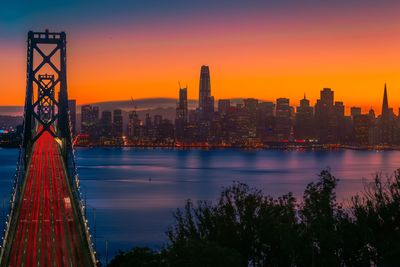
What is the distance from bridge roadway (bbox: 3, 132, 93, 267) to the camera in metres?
20.6

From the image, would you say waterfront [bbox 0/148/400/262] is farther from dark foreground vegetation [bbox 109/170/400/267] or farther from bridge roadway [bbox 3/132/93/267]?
dark foreground vegetation [bbox 109/170/400/267]

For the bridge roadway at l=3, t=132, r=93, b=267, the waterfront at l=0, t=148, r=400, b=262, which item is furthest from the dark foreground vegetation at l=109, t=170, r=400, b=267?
the waterfront at l=0, t=148, r=400, b=262

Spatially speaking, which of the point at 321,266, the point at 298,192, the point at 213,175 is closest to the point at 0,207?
the point at 298,192

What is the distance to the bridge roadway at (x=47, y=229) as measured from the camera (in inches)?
810

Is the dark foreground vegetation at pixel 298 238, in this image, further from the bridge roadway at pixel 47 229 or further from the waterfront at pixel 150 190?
the waterfront at pixel 150 190

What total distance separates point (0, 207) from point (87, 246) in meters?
19.7

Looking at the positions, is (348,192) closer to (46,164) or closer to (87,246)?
(46,164)

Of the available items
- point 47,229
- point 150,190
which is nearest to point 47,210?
point 47,229

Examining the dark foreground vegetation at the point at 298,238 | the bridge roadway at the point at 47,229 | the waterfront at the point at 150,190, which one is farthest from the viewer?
the waterfront at the point at 150,190

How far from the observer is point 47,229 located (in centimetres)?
2566

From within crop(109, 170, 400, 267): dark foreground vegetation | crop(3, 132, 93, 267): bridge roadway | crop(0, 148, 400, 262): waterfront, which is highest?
crop(109, 170, 400, 267): dark foreground vegetation

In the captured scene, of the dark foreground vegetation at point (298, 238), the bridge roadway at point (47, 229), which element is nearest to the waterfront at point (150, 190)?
the bridge roadway at point (47, 229)

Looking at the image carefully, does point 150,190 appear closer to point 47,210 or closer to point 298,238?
point 47,210

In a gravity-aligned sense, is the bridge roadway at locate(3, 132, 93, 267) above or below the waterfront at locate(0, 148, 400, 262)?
above
